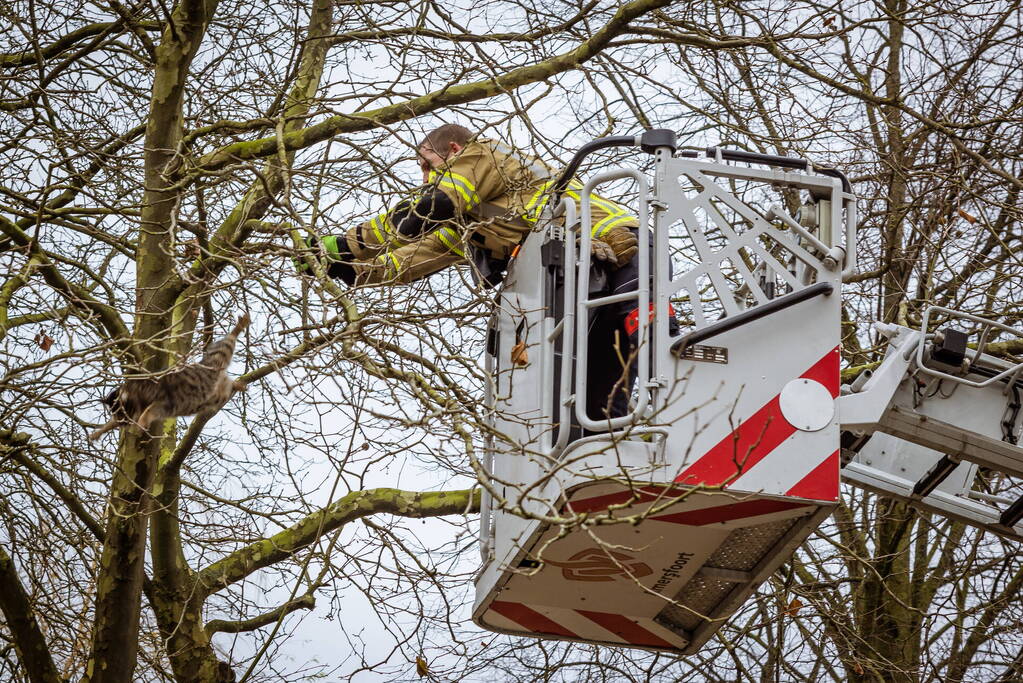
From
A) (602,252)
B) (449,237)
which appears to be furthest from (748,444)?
(449,237)

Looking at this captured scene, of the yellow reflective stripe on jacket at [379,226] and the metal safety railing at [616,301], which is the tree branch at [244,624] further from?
the metal safety railing at [616,301]

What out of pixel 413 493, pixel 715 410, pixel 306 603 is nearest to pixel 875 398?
pixel 715 410

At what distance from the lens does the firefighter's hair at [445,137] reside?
21.2 ft

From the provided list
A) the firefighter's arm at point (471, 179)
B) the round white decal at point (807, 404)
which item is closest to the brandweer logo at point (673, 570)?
the round white decal at point (807, 404)

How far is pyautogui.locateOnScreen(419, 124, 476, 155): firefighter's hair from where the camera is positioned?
254 inches

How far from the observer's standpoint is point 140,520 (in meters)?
6.86

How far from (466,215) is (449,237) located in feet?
0.57

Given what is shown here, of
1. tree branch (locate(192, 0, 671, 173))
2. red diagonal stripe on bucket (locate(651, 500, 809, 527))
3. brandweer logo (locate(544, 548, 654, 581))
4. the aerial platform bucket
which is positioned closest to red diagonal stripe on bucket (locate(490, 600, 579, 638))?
the aerial platform bucket

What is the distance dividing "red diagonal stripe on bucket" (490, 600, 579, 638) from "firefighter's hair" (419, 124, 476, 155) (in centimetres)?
224

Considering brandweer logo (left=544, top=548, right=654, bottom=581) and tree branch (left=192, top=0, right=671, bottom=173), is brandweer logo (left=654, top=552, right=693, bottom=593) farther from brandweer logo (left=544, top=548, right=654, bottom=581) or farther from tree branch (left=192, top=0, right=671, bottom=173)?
tree branch (left=192, top=0, right=671, bottom=173)

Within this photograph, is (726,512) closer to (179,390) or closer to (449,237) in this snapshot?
(449,237)

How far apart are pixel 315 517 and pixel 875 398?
12.9 ft

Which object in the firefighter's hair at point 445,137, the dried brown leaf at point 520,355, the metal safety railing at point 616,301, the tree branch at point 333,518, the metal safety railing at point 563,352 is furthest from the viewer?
the tree branch at point 333,518

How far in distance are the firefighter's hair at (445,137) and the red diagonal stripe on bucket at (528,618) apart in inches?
88.2
